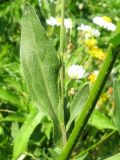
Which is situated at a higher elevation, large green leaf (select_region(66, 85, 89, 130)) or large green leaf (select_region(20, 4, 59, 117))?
large green leaf (select_region(20, 4, 59, 117))

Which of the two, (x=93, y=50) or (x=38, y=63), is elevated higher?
(x=38, y=63)

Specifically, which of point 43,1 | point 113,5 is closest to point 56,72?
point 43,1

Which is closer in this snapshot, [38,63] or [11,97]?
[38,63]

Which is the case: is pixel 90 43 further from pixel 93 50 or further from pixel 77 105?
pixel 77 105

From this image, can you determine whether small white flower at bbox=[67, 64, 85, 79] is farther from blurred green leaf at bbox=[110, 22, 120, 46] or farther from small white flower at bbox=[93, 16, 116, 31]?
blurred green leaf at bbox=[110, 22, 120, 46]

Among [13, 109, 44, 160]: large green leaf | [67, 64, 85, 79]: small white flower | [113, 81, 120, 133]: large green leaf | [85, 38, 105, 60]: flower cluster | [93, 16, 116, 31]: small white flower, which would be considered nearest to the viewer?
[113, 81, 120, 133]: large green leaf

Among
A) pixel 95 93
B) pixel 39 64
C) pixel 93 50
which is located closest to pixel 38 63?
pixel 39 64

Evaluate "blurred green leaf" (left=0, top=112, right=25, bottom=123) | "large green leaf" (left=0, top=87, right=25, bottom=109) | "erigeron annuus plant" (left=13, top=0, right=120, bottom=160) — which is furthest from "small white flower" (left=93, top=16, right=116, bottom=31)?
"erigeron annuus plant" (left=13, top=0, right=120, bottom=160)
